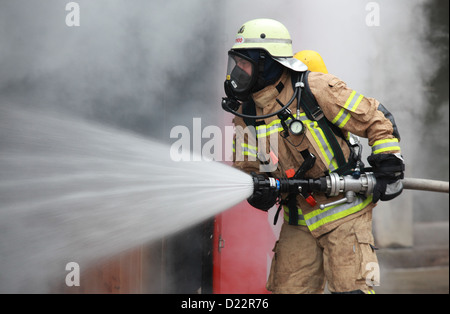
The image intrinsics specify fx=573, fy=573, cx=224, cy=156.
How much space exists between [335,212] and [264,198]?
411 millimetres

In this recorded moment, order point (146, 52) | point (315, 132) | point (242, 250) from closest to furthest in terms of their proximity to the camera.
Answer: point (315, 132)
point (146, 52)
point (242, 250)

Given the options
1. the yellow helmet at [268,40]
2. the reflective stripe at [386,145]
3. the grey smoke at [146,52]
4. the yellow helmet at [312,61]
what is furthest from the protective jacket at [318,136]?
the grey smoke at [146,52]

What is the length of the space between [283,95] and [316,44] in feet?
5.28

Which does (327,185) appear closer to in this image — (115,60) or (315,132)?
(315,132)

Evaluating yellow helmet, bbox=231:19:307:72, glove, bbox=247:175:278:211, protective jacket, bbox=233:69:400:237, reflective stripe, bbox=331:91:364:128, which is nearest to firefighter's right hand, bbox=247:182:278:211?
glove, bbox=247:175:278:211

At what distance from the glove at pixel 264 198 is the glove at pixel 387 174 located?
56 cm

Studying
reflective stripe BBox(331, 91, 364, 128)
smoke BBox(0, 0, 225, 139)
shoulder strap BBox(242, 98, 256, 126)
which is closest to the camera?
reflective stripe BBox(331, 91, 364, 128)

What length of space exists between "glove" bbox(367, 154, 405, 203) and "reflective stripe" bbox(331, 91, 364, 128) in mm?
259

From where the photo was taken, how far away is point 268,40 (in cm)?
327

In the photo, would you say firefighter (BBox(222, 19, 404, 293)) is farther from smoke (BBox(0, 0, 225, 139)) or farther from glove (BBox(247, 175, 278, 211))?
smoke (BBox(0, 0, 225, 139))

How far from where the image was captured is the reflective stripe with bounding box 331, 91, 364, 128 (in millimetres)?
3080

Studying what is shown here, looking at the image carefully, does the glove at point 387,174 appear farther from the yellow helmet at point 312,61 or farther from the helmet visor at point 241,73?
the yellow helmet at point 312,61

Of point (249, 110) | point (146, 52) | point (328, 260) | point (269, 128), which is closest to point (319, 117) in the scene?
point (269, 128)

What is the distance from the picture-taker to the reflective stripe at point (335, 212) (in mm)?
3238
